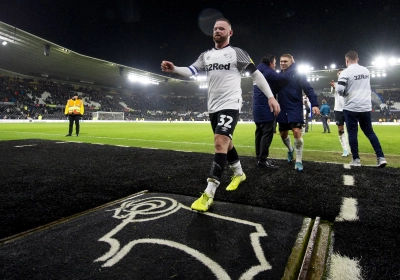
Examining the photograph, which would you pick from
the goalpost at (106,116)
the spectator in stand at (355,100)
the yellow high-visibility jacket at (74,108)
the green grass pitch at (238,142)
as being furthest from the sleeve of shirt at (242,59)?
the goalpost at (106,116)

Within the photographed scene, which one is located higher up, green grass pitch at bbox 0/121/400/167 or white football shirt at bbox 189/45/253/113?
white football shirt at bbox 189/45/253/113

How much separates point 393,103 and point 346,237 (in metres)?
53.2

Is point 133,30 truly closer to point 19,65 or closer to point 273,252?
point 19,65

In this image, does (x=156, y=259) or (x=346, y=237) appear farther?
(x=346, y=237)

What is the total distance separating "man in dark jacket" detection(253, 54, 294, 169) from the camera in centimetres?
430

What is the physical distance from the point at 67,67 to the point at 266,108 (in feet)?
138

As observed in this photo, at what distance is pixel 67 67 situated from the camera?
3856cm

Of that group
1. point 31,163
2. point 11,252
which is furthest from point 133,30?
point 11,252

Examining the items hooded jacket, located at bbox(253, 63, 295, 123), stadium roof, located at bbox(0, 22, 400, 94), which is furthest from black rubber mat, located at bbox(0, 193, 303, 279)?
stadium roof, located at bbox(0, 22, 400, 94)

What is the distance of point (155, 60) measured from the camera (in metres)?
46.1

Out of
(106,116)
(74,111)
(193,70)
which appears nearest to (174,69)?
(193,70)

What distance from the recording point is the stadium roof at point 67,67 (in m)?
28.0

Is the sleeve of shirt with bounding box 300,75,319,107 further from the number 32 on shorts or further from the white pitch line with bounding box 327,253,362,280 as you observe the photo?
the white pitch line with bounding box 327,253,362,280

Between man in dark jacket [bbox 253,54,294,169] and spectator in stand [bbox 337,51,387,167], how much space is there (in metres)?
1.20
